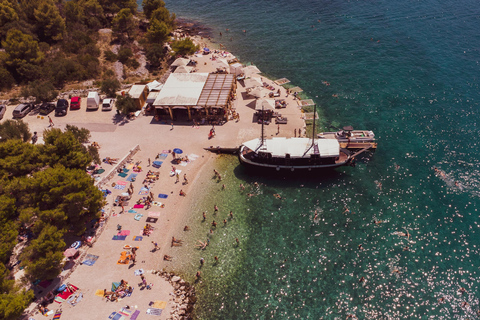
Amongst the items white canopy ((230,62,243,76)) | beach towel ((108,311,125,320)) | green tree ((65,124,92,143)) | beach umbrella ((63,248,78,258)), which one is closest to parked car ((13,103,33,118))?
green tree ((65,124,92,143))

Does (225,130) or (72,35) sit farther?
(72,35)

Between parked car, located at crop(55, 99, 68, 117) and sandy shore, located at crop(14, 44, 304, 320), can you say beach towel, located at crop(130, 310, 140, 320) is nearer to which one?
sandy shore, located at crop(14, 44, 304, 320)

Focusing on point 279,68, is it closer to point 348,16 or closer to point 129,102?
point 129,102

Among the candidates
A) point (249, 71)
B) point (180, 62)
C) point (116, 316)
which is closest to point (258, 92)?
point (249, 71)

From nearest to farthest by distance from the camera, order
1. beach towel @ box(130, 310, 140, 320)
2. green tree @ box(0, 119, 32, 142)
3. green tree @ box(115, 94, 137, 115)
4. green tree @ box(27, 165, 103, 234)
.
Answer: beach towel @ box(130, 310, 140, 320)
green tree @ box(27, 165, 103, 234)
green tree @ box(0, 119, 32, 142)
green tree @ box(115, 94, 137, 115)

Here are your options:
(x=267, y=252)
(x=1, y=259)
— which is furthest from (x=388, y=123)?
(x=1, y=259)

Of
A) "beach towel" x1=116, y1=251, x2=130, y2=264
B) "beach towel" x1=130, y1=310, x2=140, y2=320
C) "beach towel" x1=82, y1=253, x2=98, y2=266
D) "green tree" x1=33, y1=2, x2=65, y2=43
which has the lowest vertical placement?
"beach towel" x1=130, y1=310, x2=140, y2=320

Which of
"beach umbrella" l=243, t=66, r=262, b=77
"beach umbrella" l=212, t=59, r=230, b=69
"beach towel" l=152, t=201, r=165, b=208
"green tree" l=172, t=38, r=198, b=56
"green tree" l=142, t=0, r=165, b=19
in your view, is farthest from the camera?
"green tree" l=142, t=0, r=165, b=19

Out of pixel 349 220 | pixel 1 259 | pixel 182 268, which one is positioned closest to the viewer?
pixel 1 259
